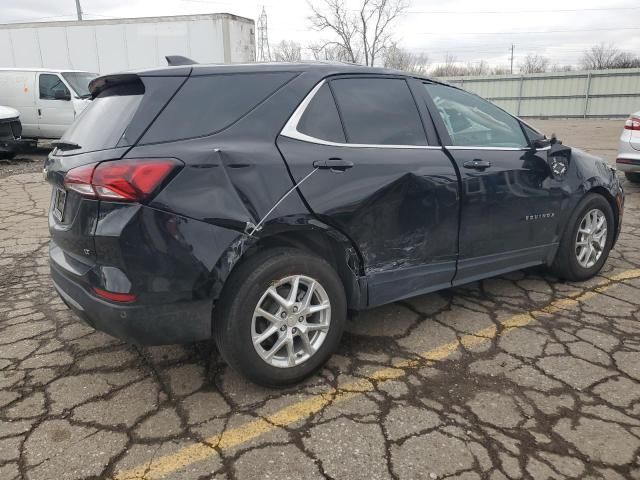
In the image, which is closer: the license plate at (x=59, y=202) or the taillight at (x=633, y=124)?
the license plate at (x=59, y=202)

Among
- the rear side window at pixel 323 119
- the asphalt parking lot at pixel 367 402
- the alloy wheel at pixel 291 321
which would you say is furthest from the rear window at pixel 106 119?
the asphalt parking lot at pixel 367 402

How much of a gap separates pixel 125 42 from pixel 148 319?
1509 cm

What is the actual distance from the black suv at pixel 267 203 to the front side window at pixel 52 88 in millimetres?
11101

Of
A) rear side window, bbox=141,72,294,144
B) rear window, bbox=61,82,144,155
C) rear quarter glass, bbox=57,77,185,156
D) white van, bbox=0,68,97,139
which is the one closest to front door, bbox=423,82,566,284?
rear side window, bbox=141,72,294,144

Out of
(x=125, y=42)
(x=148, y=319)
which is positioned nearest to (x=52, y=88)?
(x=125, y=42)

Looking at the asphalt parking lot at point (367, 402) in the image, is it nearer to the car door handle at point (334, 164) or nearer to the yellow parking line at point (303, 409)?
the yellow parking line at point (303, 409)

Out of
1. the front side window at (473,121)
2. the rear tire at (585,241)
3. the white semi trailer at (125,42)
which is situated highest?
the white semi trailer at (125,42)

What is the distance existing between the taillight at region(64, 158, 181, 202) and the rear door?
63 centimetres

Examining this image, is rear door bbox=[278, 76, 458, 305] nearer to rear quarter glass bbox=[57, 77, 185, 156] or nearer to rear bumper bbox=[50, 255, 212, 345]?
rear quarter glass bbox=[57, 77, 185, 156]

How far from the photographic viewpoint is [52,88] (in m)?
12.6

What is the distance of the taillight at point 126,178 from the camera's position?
2.27m

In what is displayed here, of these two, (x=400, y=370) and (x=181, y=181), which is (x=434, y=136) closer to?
(x=400, y=370)

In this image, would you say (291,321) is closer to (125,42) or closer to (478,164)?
(478,164)

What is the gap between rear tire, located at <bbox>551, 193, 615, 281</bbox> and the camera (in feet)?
13.3
